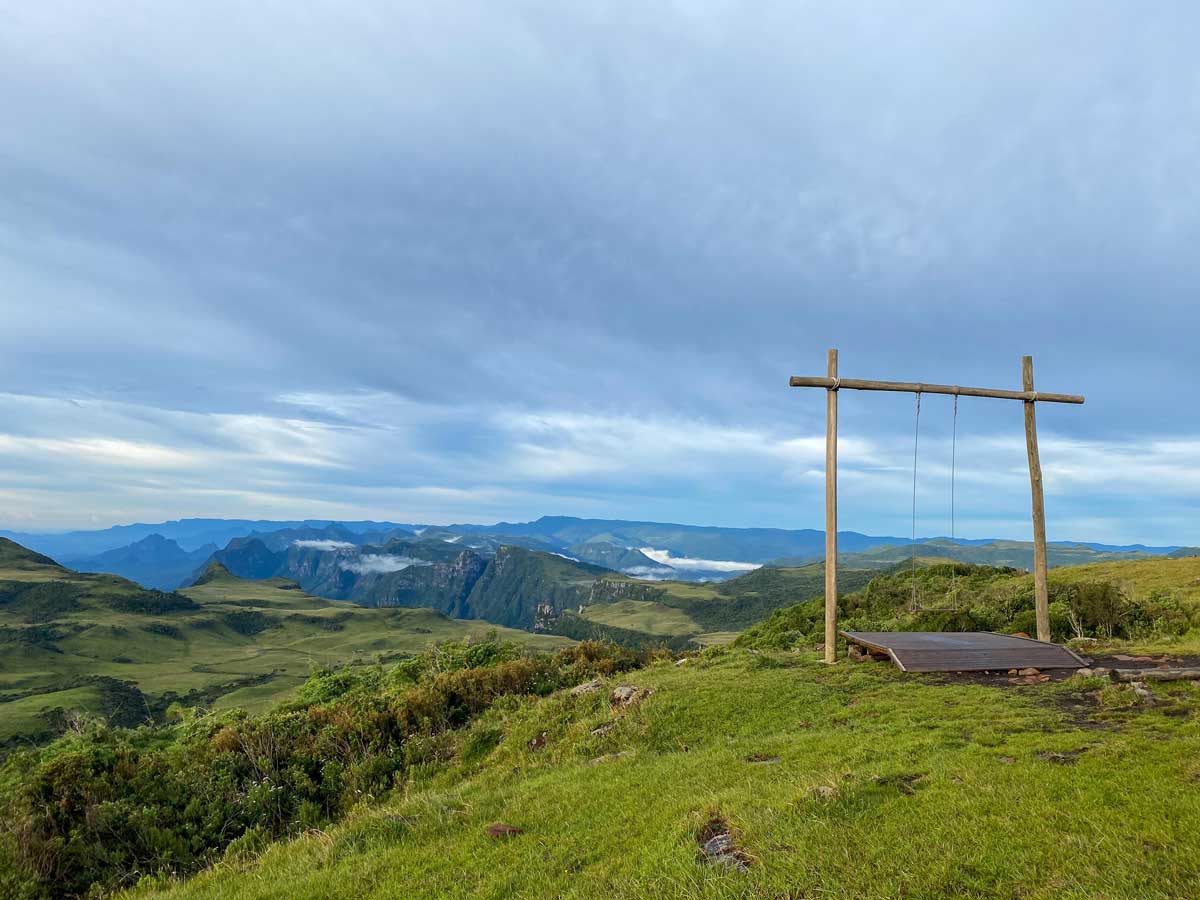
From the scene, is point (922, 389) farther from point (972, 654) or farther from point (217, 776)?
point (217, 776)

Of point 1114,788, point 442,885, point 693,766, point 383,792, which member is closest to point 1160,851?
point 1114,788

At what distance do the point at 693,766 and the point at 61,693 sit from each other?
548 feet

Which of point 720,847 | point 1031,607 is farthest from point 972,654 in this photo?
point 720,847

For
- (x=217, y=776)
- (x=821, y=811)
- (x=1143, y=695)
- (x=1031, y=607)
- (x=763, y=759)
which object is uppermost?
(x=1031, y=607)

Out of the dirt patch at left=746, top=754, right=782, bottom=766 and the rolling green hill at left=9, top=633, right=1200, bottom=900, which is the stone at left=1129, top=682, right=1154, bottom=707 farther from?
the dirt patch at left=746, top=754, right=782, bottom=766

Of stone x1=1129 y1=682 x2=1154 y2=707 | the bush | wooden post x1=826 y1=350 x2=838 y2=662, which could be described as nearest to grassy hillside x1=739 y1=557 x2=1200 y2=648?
wooden post x1=826 y1=350 x2=838 y2=662

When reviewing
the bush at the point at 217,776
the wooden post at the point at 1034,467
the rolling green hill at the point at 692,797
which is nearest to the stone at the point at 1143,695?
the rolling green hill at the point at 692,797

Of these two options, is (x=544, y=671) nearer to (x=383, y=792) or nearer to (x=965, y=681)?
(x=383, y=792)

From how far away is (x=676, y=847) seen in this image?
7.48 meters

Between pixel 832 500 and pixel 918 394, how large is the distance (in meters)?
4.72

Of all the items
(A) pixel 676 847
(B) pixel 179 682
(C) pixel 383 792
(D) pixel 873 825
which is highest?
(D) pixel 873 825

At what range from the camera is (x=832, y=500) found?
18719 mm

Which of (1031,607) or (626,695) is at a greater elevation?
(1031,607)

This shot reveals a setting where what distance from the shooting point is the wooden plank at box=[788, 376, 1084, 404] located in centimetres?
1905
